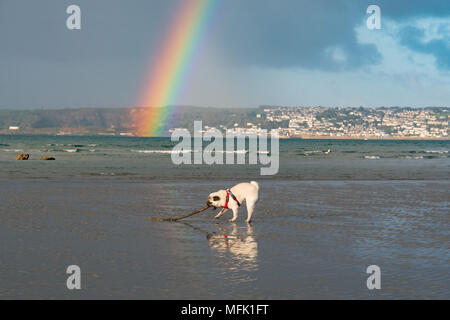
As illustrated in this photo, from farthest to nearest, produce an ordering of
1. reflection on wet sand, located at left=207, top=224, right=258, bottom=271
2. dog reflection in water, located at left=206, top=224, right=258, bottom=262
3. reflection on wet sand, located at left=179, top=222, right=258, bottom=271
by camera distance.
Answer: dog reflection in water, located at left=206, top=224, right=258, bottom=262, reflection on wet sand, located at left=207, top=224, right=258, bottom=271, reflection on wet sand, located at left=179, top=222, right=258, bottom=271

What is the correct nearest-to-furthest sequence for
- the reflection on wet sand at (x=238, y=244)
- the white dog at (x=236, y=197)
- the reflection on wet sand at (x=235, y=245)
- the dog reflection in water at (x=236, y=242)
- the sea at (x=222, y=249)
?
the sea at (x=222, y=249)
the reflection on wet sand at (x=235, y=245)
the reflection on wet sand at (x=238, y=244)
the dog reflection in water at (x=236, y=242)
the white dog at (x=236, y=197)

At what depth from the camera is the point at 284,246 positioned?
12.5m

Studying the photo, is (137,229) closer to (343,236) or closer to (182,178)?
(343,236)

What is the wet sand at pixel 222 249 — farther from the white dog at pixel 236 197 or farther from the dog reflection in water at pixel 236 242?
the white dog at pixel 236 197

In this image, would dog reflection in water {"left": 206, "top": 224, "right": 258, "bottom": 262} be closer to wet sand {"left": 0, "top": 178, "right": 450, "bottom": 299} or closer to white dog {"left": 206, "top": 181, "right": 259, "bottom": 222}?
wet sand {"left": 0, "top": 178, "right": 450, "bottom": 299}

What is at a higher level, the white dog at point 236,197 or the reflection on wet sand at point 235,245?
the white dog at point 236,197

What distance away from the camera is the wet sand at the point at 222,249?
348 inches

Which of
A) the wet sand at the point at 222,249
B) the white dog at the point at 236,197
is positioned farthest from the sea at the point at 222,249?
the white dog at the point at 236,197

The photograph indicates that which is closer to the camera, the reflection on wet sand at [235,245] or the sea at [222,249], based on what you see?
the sea at [222,249]

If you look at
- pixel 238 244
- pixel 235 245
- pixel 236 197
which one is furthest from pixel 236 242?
pixel 236 197

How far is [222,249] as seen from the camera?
1203 centimetres

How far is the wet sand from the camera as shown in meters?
8.84

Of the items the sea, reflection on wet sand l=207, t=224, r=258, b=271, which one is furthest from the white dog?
reflection on wet sand l=207, t=224, r=258, b=271
